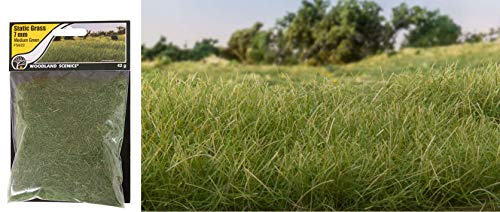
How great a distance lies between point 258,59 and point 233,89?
0.79 meters

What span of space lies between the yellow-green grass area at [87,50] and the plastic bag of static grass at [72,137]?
51 millimetres

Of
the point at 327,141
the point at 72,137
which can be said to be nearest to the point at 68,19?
the point at 72,137

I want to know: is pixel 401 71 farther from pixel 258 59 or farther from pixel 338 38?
pixel 258 59

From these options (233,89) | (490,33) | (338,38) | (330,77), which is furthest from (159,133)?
(490,33)

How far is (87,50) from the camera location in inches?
76.4

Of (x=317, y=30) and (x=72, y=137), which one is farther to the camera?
(x=317, y=30)

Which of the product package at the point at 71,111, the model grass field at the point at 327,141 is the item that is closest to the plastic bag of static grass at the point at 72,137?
the product package at the point at 71,111

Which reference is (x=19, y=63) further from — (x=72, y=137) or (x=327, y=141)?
(x=327, y=141)

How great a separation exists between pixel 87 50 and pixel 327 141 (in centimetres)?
94

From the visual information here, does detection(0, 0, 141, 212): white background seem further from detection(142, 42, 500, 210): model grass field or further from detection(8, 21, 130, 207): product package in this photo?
detection(142, 42, 500, 210): model grass field

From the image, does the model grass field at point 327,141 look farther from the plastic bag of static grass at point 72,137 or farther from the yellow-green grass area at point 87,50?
the yellow-green grass area at point 87,50

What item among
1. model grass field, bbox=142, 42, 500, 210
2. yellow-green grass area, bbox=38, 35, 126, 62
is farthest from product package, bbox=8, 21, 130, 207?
model grass field, bbox=142, 42, 500, 210

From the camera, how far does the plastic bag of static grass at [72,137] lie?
1.88 meters

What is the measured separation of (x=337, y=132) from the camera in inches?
82.6
